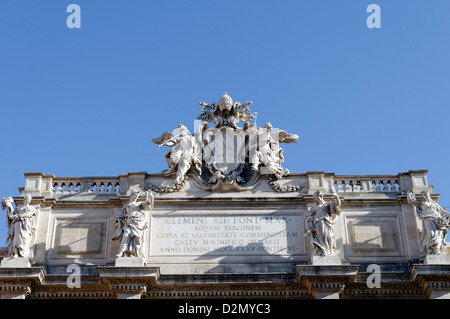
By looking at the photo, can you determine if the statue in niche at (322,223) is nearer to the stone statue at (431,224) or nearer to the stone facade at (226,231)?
the stone facade at (226,231)

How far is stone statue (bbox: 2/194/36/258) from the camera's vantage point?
1984 centimetres

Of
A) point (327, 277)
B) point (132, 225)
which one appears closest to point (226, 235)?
point (132, 225)

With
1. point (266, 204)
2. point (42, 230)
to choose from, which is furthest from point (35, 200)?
point (266, 204)

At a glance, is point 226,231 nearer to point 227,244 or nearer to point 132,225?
point 227,244

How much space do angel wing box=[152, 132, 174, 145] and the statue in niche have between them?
4.61 meters

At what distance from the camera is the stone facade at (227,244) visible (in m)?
19.1

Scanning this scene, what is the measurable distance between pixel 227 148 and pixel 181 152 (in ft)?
4.32

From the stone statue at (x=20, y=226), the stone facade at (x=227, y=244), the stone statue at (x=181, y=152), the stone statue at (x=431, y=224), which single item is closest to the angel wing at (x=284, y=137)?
the stone facade at (x=227, y=244)

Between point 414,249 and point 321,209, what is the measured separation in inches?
104

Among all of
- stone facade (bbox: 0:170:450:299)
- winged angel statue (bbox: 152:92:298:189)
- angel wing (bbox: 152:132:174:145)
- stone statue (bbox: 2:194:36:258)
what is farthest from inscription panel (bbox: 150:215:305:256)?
stone statue (bbox: 2:194:36:258)

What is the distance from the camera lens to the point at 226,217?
21.0 m

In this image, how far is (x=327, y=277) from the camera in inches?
747

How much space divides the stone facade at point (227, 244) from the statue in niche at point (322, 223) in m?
0.28
